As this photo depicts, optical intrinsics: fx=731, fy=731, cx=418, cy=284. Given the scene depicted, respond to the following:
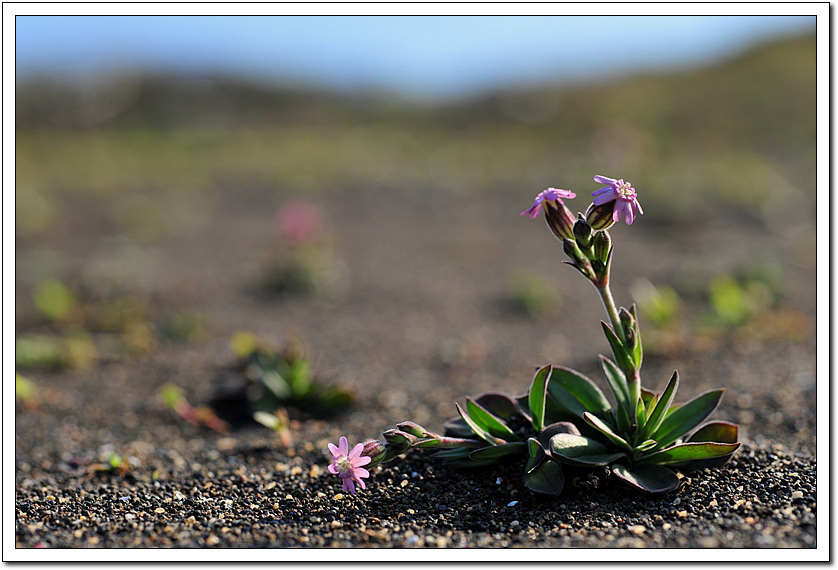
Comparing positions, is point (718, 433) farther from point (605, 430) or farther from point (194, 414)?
point (194, 414)

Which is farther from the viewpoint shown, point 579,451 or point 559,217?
point 579,451

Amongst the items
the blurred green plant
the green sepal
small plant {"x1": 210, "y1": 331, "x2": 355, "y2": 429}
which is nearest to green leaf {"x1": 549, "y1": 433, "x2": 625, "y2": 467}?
the green sepal

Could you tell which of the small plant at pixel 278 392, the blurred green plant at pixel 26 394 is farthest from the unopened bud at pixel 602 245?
the blurred green plant at pixel 26 394

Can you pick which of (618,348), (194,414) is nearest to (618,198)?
(618,348)

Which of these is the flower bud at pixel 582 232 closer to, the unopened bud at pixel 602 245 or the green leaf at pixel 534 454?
the unopened bud at pixel 602 245

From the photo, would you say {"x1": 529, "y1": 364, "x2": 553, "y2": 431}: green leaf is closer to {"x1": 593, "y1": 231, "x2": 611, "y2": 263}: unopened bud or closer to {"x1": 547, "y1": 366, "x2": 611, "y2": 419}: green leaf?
{"x1": 547, "y1": 366, "x2": 611, "y2": 419}: green leaf
